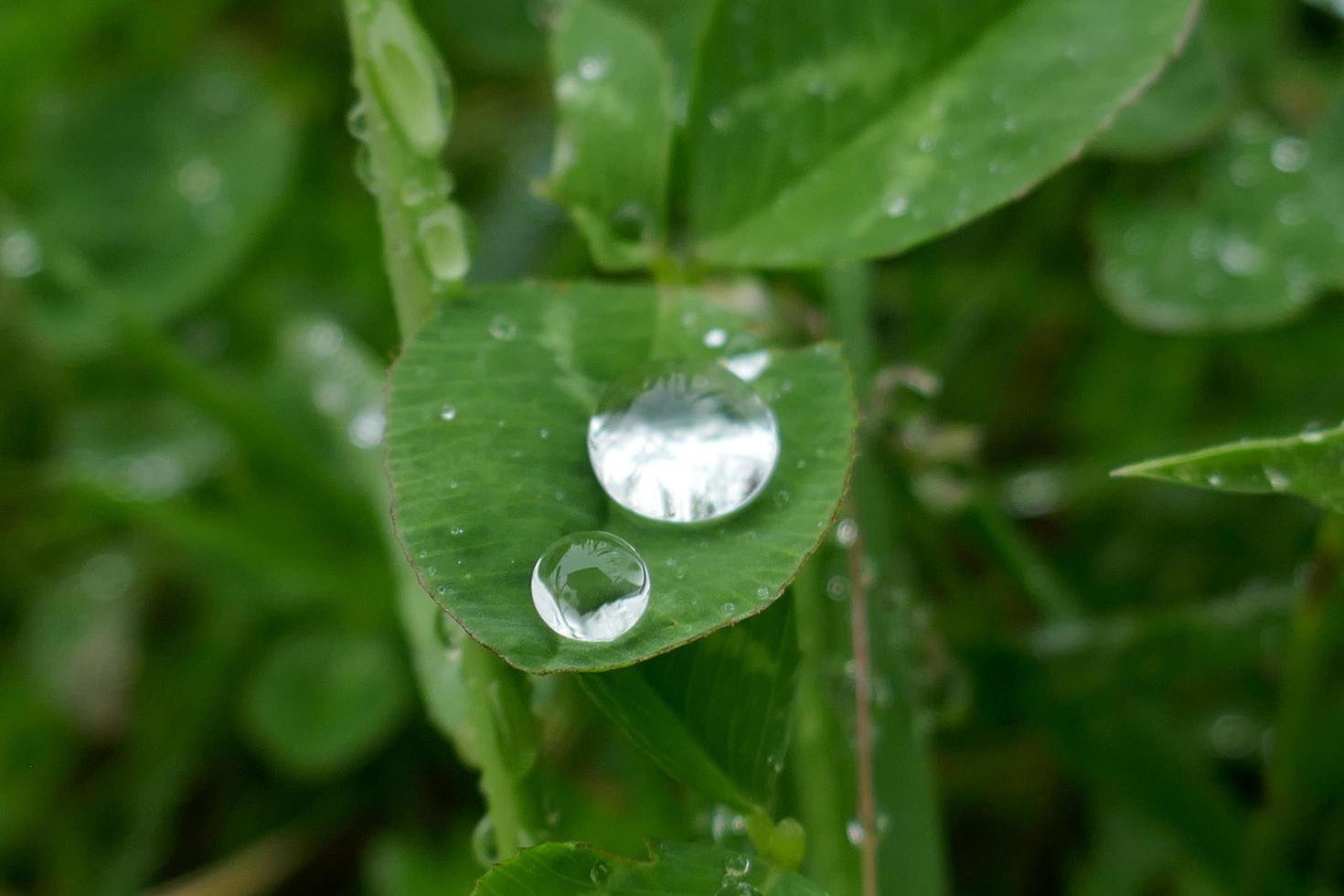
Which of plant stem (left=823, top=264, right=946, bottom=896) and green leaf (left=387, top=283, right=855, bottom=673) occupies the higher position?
green leaf (left=387, top=283, right=855, bottom=673)

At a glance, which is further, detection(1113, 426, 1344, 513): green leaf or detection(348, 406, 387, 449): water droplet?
detection(348, 406, 387, 449): water droplet

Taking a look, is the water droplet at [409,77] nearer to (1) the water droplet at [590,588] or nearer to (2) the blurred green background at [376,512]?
(1) the water droplet at [590,588]

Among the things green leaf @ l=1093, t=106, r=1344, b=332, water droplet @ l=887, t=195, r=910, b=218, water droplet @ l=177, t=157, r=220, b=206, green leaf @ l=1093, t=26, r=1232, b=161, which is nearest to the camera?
water droplet @ l=887, t=195, r=910, b=218

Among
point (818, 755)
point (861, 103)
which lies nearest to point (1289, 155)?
point (861, 103)

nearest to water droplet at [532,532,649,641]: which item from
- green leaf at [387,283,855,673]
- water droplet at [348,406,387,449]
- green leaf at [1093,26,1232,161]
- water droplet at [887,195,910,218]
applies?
green leaf at [387,283,855,673]

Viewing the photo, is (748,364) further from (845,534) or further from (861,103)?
(861,103)

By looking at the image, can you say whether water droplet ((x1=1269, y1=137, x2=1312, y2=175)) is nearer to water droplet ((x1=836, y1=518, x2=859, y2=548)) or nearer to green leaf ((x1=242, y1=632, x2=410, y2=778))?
water droplet ((x1=836, y1=518, x2=859, y2=548))

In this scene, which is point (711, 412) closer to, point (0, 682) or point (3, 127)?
point (0, 682)
